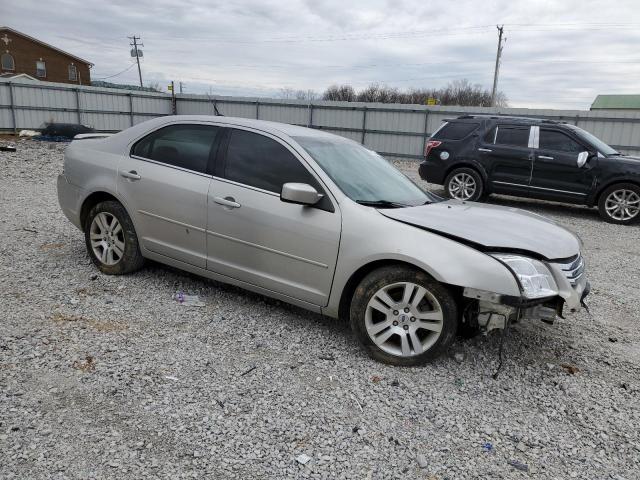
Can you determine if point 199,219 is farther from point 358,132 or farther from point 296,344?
point 358,132

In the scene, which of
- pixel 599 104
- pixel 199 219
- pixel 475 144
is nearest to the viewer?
pixel 199 219

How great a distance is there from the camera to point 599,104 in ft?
222

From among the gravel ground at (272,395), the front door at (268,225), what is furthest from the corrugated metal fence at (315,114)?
the gravel ground at (272,395)

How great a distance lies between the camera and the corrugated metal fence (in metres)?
18.5

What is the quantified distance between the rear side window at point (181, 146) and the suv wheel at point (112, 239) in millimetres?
632

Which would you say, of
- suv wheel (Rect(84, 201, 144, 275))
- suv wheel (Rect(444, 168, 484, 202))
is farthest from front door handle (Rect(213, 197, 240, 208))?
suv wheel (Rect(444, 168, 484, 202))

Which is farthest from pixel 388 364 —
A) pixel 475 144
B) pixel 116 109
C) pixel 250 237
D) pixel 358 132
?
pixel 116 109

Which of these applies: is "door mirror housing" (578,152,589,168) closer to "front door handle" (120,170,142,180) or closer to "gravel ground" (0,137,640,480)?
"gravel ground" (0,137,640,480)

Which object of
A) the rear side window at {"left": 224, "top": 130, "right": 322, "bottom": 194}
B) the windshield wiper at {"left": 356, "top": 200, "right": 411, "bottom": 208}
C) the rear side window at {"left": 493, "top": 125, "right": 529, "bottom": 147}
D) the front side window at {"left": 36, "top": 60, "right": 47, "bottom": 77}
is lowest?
the windshield wiper at {"left": 356, "top": 200, "right": 411, "bottom": 208}

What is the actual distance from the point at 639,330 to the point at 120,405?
435 centimetres

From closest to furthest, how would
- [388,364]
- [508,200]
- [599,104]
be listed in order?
[388,364], [508,200], [599,104]

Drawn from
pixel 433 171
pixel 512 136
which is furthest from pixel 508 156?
pixel 433 171

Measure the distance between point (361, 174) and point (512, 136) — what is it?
296 inches

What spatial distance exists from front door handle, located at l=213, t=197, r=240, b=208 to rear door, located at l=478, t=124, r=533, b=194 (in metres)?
7.96
